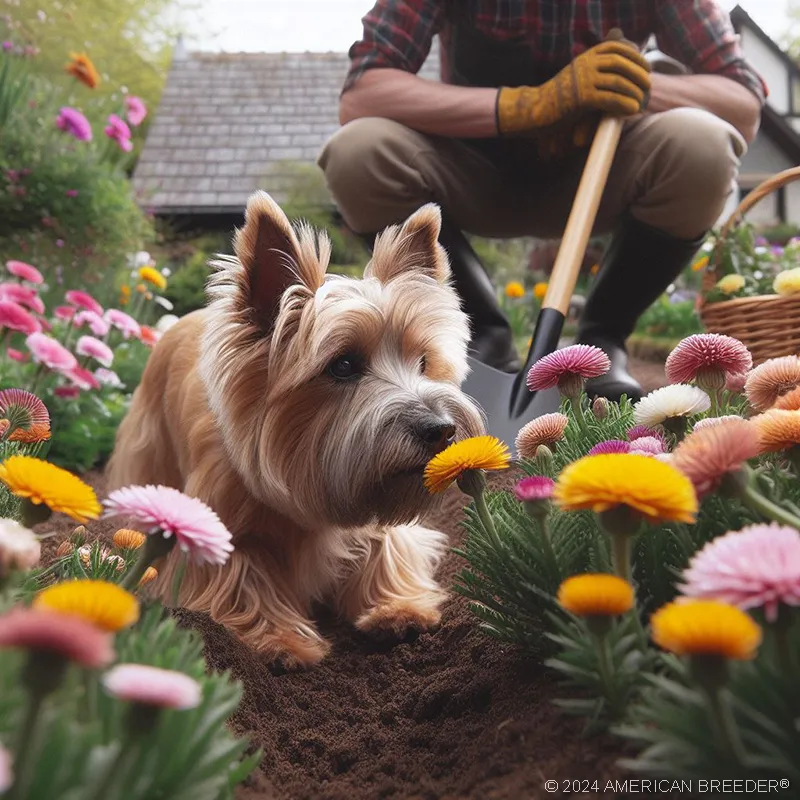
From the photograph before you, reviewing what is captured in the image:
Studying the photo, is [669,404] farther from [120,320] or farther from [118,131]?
[118,131]

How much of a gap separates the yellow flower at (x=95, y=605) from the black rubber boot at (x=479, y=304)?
3.06 meters

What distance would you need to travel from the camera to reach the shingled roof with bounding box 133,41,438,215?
12.5 metres

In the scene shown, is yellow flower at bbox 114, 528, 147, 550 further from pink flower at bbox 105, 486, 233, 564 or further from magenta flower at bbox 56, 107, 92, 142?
magenta flower at bbox 56, 107, 92, 142

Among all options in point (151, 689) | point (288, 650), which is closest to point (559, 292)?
point (288, 650)

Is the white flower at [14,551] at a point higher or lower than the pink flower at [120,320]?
lower

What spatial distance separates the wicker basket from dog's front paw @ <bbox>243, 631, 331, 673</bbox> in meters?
2.09

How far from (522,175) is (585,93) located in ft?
2.31

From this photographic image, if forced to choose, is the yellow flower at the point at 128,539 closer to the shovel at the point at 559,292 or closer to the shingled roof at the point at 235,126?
the shovel at the point at 559,292

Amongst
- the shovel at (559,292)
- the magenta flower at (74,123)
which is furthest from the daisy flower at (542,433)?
the magenta flower at (74,123)

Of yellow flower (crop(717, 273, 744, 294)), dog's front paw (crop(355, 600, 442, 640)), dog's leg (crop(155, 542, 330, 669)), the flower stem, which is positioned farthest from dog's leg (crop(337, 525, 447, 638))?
yellow flower (crop(717, 273, 744, 294))

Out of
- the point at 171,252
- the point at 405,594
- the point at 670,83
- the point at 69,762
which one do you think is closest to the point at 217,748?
the point at 69,762

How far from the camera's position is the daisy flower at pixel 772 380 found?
1529mm

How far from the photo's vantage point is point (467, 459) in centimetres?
141

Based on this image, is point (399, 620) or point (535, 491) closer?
point (535, 491)
